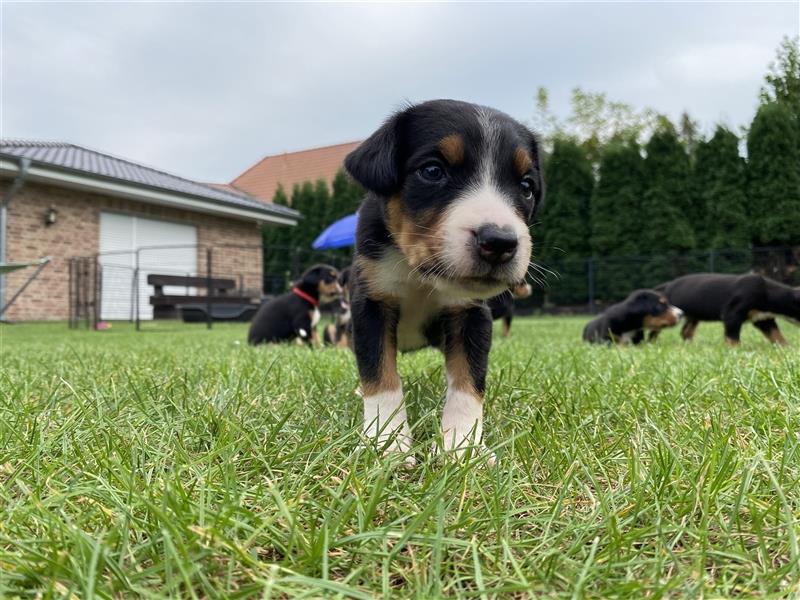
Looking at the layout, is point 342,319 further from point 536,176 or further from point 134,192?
point 134,192

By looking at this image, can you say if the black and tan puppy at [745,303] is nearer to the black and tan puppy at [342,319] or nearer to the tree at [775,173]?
the black and tan puppy at [342,319]

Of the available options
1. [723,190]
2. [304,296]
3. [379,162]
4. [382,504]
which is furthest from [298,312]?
[723,190]

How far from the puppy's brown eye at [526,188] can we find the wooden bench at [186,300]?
13.5 m

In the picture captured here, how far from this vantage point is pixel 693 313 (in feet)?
28.0

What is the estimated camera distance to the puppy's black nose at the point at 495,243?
1874mm

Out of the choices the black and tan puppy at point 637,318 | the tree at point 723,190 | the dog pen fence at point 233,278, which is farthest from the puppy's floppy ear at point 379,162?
the tree at point 723,190

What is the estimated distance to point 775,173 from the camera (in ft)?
64.0

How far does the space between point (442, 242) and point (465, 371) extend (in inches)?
20.4

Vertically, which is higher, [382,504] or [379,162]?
[379,162]

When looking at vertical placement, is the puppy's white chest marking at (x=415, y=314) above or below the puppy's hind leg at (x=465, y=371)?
above

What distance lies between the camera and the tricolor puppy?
1.96 meters

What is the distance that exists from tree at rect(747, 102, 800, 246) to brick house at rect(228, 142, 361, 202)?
2156cm

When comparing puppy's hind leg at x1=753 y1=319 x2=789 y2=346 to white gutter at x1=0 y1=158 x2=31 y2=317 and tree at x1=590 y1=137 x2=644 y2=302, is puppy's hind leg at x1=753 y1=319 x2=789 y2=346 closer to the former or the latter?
tree at x1=590 y1=137 x2=644 y2=302

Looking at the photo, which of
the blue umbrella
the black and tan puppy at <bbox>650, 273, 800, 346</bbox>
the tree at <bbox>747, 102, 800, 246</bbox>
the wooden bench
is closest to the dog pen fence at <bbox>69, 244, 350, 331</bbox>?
the wooden bench
